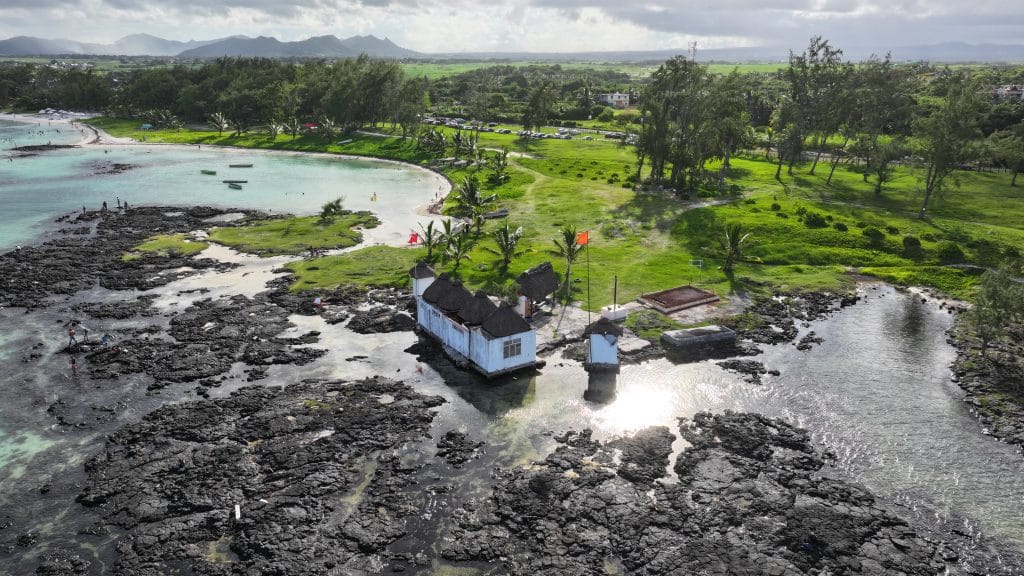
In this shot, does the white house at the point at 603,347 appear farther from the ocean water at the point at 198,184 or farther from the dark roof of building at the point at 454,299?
the ocean water at the point at 198,184

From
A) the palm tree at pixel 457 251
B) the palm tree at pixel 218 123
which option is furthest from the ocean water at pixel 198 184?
the palm tree at pixel 218 123

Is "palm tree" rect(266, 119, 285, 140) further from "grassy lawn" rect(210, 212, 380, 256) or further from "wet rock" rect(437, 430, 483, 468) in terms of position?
"wet rock" rect(437, 430, 483, 468)

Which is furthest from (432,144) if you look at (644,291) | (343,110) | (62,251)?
(644,291)

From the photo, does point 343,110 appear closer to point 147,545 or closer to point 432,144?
point 432,144

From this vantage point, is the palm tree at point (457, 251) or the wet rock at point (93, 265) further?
the palm tree at point (457, 251)

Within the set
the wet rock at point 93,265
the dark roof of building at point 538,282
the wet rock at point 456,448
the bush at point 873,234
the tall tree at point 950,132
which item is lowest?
the wet rock at point 456,448

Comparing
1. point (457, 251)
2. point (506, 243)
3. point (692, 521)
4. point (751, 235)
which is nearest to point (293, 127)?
point (457, 251)
